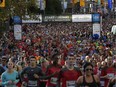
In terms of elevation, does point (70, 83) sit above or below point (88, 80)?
below

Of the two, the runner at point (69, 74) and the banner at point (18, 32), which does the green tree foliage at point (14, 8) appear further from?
the runner at point (69, 74)

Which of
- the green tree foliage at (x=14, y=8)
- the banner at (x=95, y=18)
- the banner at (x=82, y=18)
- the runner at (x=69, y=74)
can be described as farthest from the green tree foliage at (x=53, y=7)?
the runner at (x=69, y=74)

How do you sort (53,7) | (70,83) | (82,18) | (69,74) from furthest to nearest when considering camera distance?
(53,7)
(82,18)
(70,83)
(69,74)

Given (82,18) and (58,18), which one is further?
(58,18)

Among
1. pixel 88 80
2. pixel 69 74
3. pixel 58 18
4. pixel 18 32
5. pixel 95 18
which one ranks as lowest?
pixel 18 32

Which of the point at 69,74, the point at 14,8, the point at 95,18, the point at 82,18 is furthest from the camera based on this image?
the point at 82,18

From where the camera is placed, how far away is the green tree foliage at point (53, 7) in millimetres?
102562

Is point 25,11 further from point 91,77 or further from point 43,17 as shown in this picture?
point 91,77

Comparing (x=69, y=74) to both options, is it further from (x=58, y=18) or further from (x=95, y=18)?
(x=58, y=18)

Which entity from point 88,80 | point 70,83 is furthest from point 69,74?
point 88,80

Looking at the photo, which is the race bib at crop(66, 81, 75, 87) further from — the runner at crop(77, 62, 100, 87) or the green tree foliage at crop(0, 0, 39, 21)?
the green tree foliage at crop(0, 0, 39, 21)

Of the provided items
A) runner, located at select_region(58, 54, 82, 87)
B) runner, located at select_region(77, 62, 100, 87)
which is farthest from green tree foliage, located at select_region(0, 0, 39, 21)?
runner, located at select_region(77, 62, 100, 87)

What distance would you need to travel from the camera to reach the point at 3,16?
96.9 feet

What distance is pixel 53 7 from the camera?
346 feet
